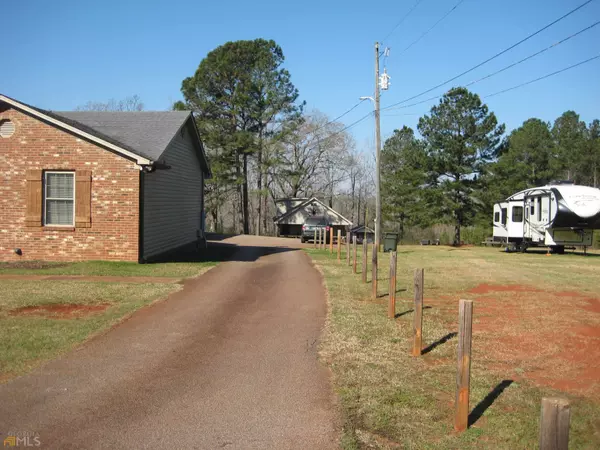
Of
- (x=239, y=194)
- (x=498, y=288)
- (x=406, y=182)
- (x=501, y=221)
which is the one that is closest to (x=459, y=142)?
(x=406, y=182)

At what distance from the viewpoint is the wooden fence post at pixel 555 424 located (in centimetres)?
313

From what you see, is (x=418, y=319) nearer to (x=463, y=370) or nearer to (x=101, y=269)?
(x=463, y=370)

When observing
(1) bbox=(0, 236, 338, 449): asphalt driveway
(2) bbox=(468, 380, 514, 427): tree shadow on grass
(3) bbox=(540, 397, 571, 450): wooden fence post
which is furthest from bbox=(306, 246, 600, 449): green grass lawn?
(3) bbox=(540, 397, 571, 450): wooden fence post

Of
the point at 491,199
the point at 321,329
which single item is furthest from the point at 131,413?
the point at 491,199

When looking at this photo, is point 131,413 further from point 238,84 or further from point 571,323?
point 238,84

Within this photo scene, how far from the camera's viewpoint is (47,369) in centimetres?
616

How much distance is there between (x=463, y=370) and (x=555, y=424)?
1723 millimetres

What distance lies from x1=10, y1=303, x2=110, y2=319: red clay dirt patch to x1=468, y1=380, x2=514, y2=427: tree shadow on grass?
6.35 m

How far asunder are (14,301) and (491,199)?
35481 mm

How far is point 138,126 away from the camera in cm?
1978

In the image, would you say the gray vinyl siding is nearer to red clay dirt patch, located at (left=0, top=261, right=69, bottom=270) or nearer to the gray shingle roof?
the gray shingle roof

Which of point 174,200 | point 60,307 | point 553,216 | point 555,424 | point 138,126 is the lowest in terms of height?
point 60,307

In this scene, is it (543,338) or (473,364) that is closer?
(473,364)

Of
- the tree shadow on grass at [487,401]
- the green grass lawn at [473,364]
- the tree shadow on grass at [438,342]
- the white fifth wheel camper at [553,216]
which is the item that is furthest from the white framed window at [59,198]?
the white fifth wheel camper at [553,216]
